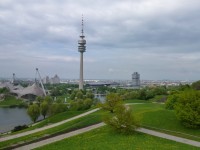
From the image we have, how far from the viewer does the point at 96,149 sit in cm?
2256

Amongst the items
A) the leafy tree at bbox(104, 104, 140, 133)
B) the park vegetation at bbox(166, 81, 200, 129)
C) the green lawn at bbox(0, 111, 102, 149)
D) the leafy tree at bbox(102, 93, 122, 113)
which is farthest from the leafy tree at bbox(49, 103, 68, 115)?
the leafy tree at bbox(104, 104, 140, 133)

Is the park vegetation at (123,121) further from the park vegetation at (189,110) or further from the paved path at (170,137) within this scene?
the park vegetation at (189,110)

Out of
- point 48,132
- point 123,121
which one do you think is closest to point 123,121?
point 123,121

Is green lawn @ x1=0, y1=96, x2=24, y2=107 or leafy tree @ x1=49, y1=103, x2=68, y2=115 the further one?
green lawn @ x1=0, y1=96, x2=24, y2=107

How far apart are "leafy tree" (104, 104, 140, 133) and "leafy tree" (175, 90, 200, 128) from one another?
5699 mm

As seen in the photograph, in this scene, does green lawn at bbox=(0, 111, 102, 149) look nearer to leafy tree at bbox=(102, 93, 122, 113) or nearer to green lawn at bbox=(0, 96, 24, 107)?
Answer: leafy tree at bbox=(102, 93, 122, 113)

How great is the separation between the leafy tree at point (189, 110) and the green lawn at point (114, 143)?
5.64 metres

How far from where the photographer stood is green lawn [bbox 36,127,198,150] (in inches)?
902

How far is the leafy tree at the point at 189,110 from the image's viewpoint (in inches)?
1171

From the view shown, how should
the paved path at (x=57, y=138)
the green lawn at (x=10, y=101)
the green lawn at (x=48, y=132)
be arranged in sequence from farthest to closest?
the green lawn at (x=10, y=101) < the green lawn at (x=48, y=132) < the paved path at (x=57, y=138)

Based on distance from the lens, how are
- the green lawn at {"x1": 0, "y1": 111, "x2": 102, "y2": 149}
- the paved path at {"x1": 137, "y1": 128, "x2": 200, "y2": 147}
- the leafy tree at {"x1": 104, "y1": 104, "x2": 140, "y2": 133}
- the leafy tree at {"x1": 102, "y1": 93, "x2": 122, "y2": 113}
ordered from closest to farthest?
the paved path at {"x1": 137, "y1": 128, "x2": 200, "y2": 147}
the leafy tree at {"x1": 104, "y1": 104, "x2": 140, "y2": 133}
the green lawn at {"x1": 0, "y1": 111, "x2": 102, "y2": 149}
the leafy tree at {"x1": 102, "y1": 93, "x2": 122, "y2": 113}

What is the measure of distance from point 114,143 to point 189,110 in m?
9.96

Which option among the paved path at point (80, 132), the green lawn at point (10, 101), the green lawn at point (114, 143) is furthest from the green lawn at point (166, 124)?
the green lawn at point (10, 101)

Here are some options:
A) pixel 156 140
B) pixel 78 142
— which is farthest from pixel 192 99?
pixel 78 142
